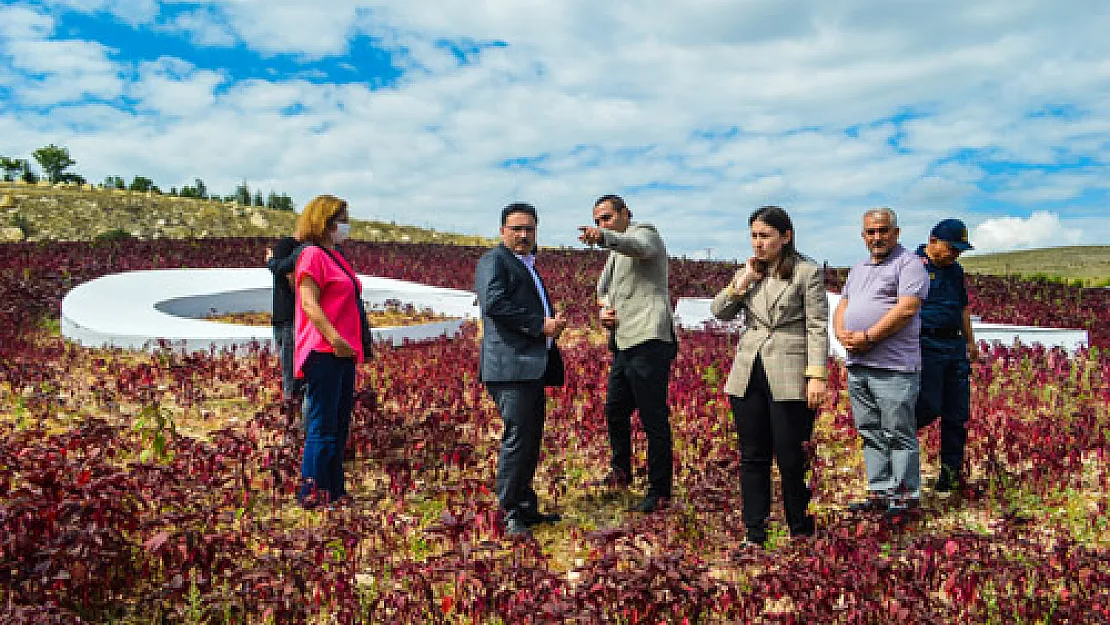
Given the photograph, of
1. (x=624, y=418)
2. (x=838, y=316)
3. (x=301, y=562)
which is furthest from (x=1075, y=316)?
(x=301, y=562)

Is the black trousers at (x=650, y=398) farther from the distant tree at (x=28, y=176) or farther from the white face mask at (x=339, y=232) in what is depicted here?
the distant tree at (x=28, y=176)

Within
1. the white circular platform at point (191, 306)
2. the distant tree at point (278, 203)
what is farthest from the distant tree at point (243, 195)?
the white circular platform at point (191, 306)

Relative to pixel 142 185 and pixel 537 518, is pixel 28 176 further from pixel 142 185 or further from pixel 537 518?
pixel 537 518

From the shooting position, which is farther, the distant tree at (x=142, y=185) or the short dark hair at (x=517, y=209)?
the distant tree at (x=142, y=185)

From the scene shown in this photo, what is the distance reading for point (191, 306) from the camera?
14.9 m

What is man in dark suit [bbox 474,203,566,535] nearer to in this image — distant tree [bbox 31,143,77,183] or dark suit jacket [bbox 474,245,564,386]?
dark suit jacket [bbox 474,245,564,386]

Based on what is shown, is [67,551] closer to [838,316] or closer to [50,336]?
[838,316]

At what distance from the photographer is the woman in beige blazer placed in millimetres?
4066

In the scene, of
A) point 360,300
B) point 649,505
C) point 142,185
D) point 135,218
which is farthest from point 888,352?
point 142,185

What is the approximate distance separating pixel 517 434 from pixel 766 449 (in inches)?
62.8

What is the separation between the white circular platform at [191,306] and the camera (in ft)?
35.7

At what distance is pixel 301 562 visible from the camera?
10.8 ft

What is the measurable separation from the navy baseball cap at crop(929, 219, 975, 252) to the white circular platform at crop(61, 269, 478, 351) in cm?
833

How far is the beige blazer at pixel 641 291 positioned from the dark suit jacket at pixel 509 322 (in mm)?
696
